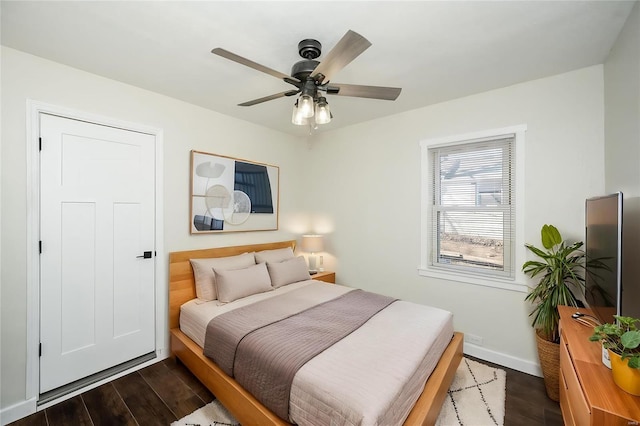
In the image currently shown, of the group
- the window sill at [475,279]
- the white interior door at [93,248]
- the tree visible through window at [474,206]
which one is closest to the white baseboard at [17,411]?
the white interior door at [93,248]

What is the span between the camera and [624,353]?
3.71 ft

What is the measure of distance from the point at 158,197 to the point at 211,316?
131cm

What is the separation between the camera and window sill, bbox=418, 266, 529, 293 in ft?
8.32

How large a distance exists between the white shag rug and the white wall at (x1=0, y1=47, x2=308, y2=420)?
3.76 ft

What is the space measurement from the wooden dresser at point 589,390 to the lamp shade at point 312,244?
8.65 ft

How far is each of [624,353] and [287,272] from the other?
2.62m

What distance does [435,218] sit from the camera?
3.11 metres

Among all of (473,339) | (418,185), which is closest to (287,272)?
(418,185)

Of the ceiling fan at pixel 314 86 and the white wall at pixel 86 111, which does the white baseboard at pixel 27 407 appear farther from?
the ceiling fan at pixel 314 86

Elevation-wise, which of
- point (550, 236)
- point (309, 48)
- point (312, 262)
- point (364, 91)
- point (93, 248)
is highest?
point (309, 48)

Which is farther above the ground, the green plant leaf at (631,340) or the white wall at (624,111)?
the white wall at (624,111)

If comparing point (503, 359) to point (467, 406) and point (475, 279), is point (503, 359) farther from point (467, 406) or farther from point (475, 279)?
point (467, 406)

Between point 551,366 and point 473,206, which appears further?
point 473,206

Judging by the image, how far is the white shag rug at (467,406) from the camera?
1.87 meters
